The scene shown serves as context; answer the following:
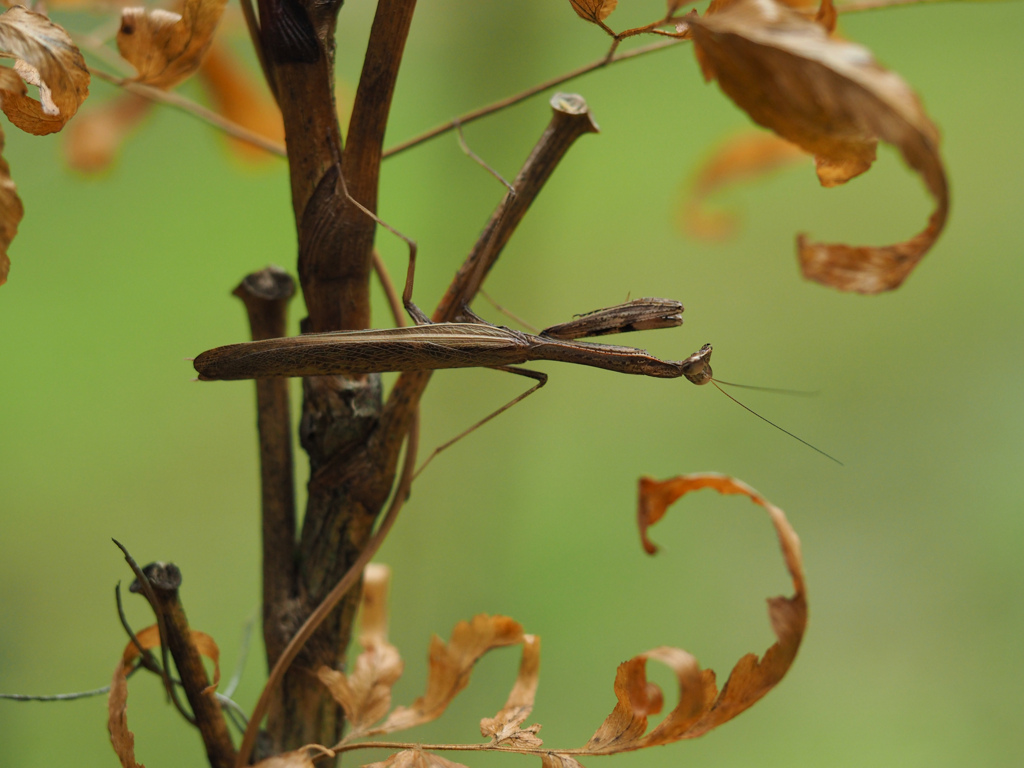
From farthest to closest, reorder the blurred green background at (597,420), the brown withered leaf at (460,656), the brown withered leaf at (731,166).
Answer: the blurred green background at (597,420), the brown withered leaf at (731,166), the brown withered leaf at (460,656)

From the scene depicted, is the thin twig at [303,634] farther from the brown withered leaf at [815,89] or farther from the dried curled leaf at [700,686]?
the brown withered leaf at [815,89]

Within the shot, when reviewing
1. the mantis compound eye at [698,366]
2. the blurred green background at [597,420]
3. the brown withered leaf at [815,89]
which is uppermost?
the brown withered leaf at [815,89]

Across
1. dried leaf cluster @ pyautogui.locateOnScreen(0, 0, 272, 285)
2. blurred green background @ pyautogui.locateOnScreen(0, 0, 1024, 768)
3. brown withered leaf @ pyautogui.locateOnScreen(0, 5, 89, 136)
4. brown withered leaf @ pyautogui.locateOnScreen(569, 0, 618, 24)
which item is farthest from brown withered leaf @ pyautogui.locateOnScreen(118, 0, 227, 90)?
blurred green background @ pyautogui.locateOnScreen(0, 0, 1024, 768)

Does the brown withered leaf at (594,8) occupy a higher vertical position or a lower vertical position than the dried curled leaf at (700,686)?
higher

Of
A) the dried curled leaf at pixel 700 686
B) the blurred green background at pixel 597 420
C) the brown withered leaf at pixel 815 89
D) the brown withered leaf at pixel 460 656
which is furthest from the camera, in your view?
the blurred green background at pixel 597 420

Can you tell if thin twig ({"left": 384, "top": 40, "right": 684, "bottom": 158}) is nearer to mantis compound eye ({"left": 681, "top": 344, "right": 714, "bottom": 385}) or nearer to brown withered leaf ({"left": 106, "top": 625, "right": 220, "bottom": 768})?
mantis compound eye ({"left": 681, "top": 344, "right": 714, "bottom": 385})

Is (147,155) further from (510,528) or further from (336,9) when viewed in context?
(336,9)

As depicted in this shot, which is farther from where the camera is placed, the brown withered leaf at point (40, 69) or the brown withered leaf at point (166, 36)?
the brown withered leaf at point (166, 36)

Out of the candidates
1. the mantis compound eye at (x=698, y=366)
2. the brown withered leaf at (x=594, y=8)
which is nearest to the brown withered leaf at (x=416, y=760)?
the mantis compound eye at (x=698, y=366)
